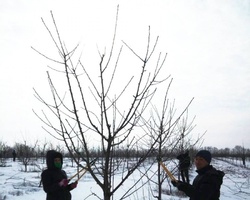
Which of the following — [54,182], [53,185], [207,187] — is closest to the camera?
[207,187]

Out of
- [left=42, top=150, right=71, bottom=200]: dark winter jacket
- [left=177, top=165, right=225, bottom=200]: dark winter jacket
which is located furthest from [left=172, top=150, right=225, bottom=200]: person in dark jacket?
[left=42, top=150, right=71, bottom=200]: dark winter jacket

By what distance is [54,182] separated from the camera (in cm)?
358

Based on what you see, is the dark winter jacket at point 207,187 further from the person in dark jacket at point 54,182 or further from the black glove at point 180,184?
the person in dark jacket at point 54,182

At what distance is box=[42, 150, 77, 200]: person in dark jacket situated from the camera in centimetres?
345

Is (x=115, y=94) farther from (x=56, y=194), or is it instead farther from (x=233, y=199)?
(x=233, y=199)

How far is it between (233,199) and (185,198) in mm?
2195

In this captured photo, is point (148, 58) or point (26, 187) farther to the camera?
point (26, 187)

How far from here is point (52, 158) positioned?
373 centimetres

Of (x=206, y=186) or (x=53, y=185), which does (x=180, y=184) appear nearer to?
(x=206, y=186)

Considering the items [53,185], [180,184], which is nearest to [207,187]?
[180,184]

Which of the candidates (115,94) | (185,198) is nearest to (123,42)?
(115,94)

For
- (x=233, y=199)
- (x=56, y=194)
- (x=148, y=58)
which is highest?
(x=148, y=58)

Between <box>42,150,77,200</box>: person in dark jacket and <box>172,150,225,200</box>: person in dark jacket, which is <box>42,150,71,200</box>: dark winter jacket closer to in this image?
<box>42,150,77,200</box>: person in dark jacket

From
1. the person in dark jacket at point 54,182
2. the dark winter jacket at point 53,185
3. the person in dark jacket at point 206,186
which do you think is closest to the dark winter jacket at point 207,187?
the person in dark jacket at point 206,186
